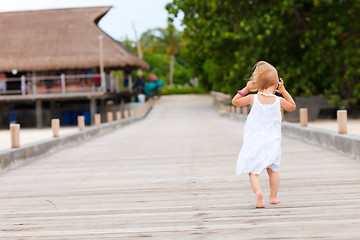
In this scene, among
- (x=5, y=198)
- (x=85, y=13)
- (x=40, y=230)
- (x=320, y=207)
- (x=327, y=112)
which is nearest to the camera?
(x=40, y=230)

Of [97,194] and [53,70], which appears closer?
[97,194]

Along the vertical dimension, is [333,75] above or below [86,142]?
above

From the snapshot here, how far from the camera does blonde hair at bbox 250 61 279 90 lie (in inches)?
161

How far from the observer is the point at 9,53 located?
29.8 metres

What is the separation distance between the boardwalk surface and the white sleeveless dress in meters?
0.37

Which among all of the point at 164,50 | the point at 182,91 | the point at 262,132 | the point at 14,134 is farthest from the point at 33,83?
the point at 164,50

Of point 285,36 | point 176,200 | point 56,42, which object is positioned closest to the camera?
point 176,200

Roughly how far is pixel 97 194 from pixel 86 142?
306 inches

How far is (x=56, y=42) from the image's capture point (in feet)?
101

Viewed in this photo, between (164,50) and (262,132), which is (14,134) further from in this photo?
(164,50)

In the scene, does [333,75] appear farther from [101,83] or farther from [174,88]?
[174,88]

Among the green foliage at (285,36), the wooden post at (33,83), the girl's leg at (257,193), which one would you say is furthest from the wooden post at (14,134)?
the wooden post at (33,83)

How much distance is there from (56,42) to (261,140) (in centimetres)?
2831

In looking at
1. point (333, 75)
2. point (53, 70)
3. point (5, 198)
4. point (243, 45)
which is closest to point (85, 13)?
point (53, 70)
